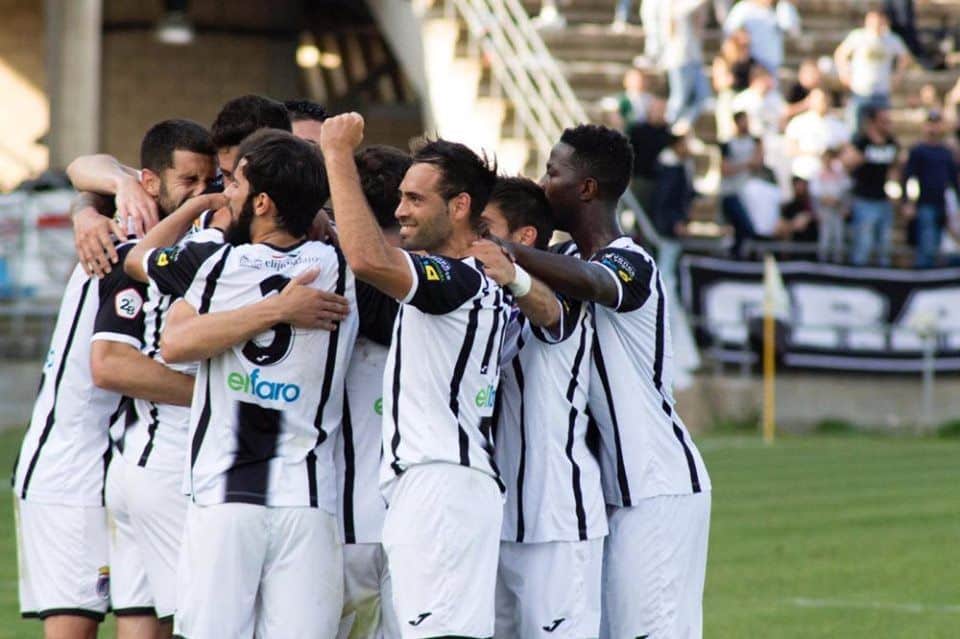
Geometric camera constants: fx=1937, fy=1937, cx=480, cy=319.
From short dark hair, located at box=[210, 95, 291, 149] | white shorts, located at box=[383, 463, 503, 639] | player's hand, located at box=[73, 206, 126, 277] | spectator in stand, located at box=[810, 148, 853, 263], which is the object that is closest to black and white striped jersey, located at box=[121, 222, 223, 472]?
player's hand, located at box=[73, 206, 126, 277]

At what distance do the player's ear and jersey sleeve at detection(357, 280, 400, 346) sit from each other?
113 cm

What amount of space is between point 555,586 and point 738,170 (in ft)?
56.5

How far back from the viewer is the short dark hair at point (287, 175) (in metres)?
6.44

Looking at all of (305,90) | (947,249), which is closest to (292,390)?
(947,249)

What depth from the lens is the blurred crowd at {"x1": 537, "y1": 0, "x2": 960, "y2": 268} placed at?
23.0 m

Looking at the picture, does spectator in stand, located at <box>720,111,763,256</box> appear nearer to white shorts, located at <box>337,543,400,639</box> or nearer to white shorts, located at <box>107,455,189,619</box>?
white shorts, located at <box>107,455,189,619</box>

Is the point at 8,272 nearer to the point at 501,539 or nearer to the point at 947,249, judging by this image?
the point at 947,249

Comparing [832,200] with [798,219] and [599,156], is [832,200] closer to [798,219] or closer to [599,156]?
[798,219]

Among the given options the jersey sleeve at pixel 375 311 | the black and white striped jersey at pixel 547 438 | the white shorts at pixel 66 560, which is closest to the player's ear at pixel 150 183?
the jersey sleeve at pixel 375 311

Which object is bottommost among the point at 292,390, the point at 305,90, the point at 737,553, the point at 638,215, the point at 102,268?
the point at 737,553

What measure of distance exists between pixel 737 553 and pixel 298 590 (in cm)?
700

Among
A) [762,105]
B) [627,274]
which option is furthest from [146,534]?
[762,105]

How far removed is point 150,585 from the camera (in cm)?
731

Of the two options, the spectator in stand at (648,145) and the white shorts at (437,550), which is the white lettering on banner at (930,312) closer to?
the spectator in stand at (648,145)
